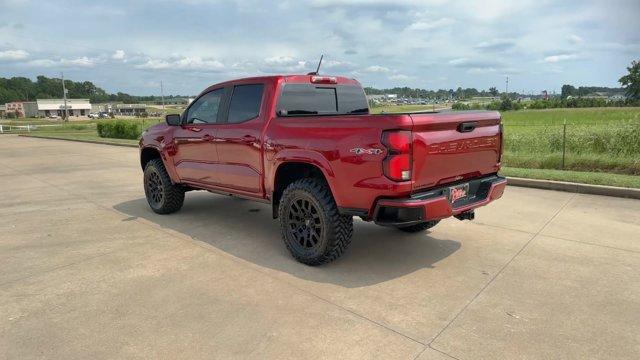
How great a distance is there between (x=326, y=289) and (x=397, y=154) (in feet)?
4.31

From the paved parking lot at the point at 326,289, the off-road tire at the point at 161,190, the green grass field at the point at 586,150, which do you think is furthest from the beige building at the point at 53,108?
the paved parking lot at the point at 326,289

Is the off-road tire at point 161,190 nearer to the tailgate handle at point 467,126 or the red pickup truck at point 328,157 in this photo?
the red pickup truck at point 328,157

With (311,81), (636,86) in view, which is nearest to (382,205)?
(311,81)

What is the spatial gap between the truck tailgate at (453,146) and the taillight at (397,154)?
83mm

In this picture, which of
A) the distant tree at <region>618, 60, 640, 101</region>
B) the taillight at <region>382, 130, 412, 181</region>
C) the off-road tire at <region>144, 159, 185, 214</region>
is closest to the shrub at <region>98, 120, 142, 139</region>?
the off-road tire at <region>144, 159, 185, 214</region>

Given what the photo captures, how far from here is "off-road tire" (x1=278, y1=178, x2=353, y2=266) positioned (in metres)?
4.18

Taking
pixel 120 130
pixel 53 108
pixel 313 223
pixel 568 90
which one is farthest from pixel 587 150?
pixel 568 90

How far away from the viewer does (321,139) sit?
4078mm

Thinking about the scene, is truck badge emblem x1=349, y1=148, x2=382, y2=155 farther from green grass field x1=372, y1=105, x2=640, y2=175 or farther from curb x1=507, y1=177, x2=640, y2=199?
curb x1=507, y1=177, x2=640, y2=199

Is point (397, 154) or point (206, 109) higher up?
point (206, 109)

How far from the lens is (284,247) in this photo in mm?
5074

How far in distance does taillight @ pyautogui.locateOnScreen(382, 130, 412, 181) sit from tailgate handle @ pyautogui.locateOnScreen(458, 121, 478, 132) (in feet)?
2.51

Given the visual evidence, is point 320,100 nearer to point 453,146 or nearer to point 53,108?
point 453,146

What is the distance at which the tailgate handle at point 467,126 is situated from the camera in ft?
13.5
